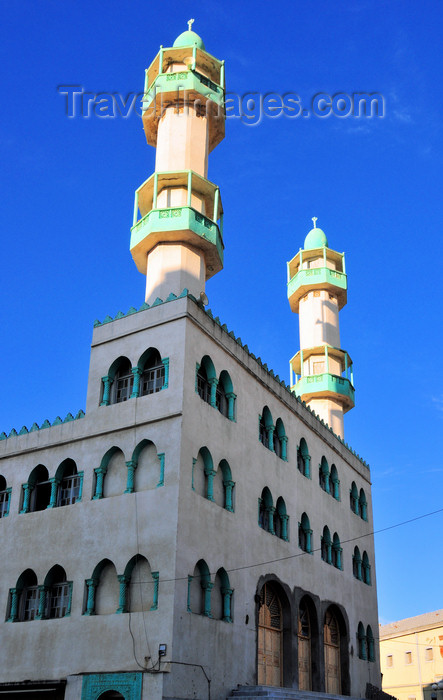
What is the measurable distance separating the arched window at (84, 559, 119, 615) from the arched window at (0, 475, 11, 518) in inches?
197

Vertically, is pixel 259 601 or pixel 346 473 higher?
pixel 346 473

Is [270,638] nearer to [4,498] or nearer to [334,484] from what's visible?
[334,484]

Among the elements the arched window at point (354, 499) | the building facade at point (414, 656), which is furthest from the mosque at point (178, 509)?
the building facade at point (414, 656)

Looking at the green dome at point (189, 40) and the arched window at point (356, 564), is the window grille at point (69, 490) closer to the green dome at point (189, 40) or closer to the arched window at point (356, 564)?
the arched window at point (356, 564)

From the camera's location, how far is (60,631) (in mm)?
21266

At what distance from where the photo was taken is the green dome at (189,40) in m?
32.0

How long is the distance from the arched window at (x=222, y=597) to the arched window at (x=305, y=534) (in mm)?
6612

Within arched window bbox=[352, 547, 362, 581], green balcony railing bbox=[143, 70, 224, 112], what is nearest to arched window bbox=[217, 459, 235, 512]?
arched window bbox=[352, 547, 362, 581]

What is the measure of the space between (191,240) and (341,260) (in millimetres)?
15736

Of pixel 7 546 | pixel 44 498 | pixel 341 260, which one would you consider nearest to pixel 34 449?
pixel 44 498

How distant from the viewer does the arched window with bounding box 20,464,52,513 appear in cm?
2447

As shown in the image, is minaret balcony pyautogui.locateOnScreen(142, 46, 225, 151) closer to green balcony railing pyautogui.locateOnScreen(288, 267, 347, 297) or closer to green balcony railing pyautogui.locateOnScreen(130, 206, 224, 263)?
green balcony railing pyautogui.locateOnScreen(130, 206, 224, 263)

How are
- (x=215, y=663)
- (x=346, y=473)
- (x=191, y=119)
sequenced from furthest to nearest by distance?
(x=346, y=473)
(x=191, y=119)
(x=215, y=663)

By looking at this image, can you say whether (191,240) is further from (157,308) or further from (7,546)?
(7,546)
